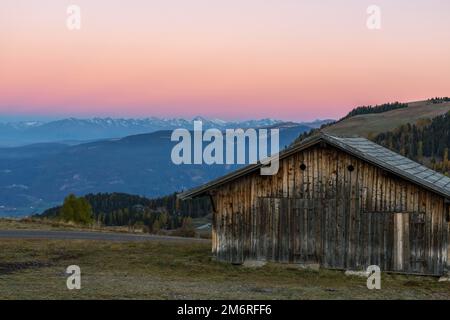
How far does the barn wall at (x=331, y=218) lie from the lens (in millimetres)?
23219

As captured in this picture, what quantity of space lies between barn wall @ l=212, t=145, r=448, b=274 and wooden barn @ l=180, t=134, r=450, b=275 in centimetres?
4

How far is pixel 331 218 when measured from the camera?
24297mm

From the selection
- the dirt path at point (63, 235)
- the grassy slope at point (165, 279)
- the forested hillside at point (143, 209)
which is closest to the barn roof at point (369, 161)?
the grassy slope at point (165, 279)

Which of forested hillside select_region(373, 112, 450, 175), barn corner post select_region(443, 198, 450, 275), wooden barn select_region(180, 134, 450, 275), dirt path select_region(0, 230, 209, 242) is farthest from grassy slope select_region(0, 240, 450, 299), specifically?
forested hillside select_region(373, 112, 450, 175)

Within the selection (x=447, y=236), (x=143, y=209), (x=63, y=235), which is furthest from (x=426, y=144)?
(x=447, y=236)

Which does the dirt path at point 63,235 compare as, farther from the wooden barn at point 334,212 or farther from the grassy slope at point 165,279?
the wooden barn at point 334,212

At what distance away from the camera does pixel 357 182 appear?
24031mm

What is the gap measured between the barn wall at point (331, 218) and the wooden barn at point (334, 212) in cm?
4

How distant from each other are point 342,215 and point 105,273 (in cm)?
962

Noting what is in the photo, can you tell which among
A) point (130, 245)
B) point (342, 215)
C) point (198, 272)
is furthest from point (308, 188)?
point (130, 245)

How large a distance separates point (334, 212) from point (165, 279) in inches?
294

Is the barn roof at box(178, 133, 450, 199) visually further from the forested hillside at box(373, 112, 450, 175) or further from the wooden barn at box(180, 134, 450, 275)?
the forested hillside at box(373, 112, 450, 175)

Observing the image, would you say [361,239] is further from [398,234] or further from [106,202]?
[106,202]
